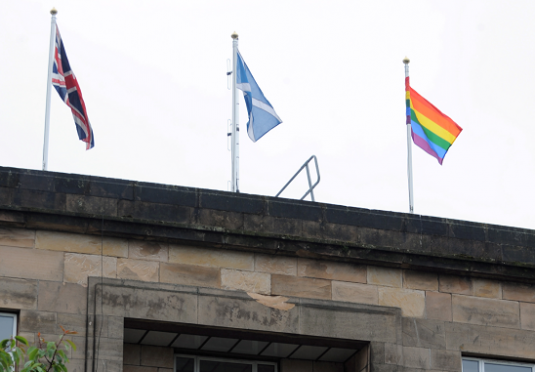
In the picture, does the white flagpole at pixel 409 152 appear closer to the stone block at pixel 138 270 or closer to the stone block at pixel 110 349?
the stone block at pixel 138 270

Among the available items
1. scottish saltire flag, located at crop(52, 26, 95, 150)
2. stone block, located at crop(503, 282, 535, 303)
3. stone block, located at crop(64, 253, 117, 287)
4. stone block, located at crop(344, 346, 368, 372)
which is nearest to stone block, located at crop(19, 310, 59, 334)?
stone block, located at crop(64, 253, 117, 287)

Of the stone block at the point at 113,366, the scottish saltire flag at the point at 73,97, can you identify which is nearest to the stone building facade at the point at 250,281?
the stone block at the point at 113,366

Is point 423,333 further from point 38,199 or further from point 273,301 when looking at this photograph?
point 38,199

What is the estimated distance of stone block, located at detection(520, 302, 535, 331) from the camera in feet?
63.3

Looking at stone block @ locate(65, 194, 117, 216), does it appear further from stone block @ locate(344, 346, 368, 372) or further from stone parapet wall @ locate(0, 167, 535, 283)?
stone block @ locate(344, 346, 368, 372)

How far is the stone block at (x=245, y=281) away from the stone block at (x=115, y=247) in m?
1.65

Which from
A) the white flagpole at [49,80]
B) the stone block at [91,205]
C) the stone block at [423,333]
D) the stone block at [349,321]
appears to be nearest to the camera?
the stone block at [91,205]

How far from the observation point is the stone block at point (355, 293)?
60.4 ft

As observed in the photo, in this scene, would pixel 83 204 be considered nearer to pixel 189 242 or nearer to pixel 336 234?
pixel 189 242

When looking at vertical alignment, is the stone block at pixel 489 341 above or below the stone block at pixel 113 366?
above

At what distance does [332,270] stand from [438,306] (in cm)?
200

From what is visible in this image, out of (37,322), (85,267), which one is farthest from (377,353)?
(37,322)

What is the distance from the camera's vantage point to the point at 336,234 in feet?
61.3

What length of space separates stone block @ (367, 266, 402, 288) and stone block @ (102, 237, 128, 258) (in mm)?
4216
